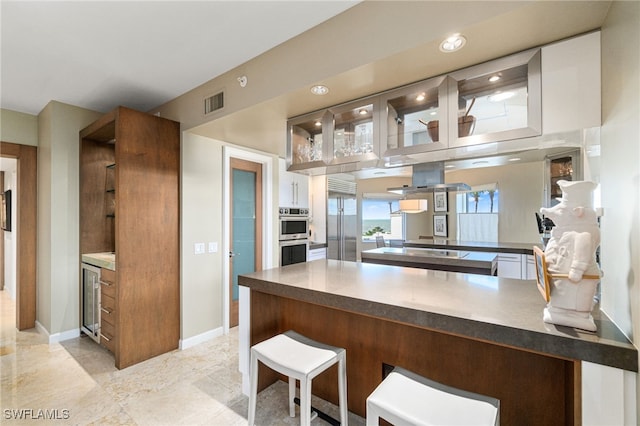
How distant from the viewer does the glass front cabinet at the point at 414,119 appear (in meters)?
1.88

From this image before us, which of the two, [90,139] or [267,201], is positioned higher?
[90,139]

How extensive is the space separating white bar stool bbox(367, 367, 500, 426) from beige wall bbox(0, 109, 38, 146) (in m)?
4.63

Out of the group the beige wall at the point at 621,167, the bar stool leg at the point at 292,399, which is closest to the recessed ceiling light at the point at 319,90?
the beige wall at the point at 621,167

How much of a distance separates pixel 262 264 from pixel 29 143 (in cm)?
314

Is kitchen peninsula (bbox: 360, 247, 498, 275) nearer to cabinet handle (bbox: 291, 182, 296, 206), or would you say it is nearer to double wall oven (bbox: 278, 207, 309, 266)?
double wall oven (bbox: 278, 207, 309, 266)

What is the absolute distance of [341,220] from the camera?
21.4 feet

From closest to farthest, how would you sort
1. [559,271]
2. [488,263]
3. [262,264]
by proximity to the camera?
[559,271], [488,263], [262,264]

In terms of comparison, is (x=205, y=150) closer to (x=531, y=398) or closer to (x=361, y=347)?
(x=361, y=347)

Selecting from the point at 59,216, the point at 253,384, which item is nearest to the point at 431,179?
the point at 253,384

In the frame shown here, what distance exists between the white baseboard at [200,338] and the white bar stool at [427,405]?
2493mm

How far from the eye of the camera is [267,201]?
4.00 m

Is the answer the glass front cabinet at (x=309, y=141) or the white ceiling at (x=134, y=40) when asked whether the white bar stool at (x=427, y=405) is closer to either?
the glass front cabinet at (x=309, y=141)

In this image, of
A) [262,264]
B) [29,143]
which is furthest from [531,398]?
[29,143]

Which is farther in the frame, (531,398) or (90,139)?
(90,139)
